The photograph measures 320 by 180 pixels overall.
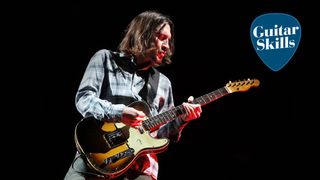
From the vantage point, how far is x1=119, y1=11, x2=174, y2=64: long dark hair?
2.35 metres

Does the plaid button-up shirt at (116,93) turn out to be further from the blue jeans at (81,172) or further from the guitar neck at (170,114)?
the blue jeans at (81,172)

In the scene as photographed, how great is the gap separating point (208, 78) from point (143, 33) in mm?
1129

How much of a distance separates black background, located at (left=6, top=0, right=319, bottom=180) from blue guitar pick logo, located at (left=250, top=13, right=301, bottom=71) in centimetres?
5

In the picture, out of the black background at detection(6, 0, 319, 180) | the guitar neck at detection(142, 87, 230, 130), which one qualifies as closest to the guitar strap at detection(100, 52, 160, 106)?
the guitar neck at detection(142, 87, 230, 130)

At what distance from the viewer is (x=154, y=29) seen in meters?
2.37

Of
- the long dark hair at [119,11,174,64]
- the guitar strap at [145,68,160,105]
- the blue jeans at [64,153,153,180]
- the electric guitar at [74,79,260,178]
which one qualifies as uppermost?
the long dark hair at [119,11,174,64]

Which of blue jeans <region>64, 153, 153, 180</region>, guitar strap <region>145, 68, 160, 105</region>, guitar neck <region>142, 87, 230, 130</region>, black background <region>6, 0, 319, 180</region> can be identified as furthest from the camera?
black background <region>6, 0, 319, 180</region>

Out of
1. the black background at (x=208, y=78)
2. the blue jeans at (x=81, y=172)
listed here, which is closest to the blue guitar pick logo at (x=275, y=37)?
the black background at (x=208, y=78)

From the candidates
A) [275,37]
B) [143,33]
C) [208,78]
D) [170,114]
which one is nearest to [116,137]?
[170,114]

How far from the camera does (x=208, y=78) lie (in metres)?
3.33

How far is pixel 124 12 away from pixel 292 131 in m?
1.83

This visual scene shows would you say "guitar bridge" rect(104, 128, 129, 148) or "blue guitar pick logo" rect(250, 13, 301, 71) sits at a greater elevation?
"blue guitar pick logo" rect(250, 13, 301, 71)

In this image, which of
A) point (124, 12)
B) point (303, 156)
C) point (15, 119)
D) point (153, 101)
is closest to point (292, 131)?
point (303, 156)

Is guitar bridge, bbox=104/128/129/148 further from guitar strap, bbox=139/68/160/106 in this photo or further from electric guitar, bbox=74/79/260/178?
guitar strap, bbox=139/68/160/106
